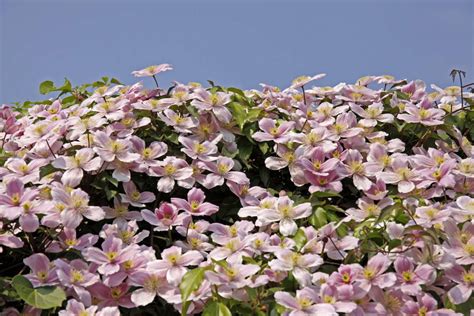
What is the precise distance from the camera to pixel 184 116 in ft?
6.88

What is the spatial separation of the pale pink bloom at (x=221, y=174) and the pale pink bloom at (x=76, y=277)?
0.41 meters

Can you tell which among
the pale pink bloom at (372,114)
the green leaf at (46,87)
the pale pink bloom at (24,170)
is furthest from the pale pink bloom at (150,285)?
the green leaf at (46,87)

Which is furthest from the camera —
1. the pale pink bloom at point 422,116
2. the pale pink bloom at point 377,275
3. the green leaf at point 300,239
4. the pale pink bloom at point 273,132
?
the pale pink bloom at point 422,116

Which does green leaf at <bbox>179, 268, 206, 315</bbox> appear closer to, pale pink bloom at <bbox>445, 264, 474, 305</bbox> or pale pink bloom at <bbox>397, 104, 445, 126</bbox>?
pale pink bloom at <bbox>445, 264, 474, 305</bbox>

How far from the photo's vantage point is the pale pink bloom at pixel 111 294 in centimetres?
158

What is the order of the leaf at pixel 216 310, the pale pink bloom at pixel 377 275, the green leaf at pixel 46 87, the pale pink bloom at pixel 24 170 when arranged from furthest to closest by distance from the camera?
the green leaf at pixel 46 87 → the pale pink bloom at pixel 24 170 → the pale pink bloom at pixel 377 275 → the leaf at pixel 216 310

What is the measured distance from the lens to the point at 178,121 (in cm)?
201

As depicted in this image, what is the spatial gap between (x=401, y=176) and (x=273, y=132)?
1.22 feet

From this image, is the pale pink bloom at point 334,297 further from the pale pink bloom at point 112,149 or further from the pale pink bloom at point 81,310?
the pale pink bloom at point 112,149

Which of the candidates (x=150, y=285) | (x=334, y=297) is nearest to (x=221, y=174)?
(x=150, y=285)

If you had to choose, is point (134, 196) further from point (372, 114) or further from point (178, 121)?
point (372, 114)

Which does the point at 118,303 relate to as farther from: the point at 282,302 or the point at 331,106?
the point at 331,106

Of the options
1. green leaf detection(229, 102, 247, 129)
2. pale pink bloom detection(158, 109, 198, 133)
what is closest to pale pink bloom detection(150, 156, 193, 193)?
pale pink bloom detection(158, 109, 198, 133)

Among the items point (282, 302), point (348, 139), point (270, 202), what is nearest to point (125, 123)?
point (270, 202)
